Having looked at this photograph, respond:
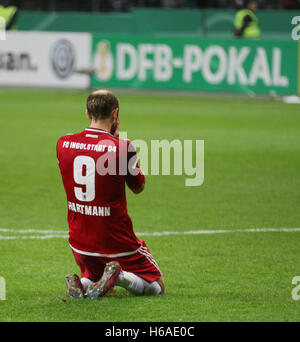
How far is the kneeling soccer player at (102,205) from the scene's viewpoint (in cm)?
644

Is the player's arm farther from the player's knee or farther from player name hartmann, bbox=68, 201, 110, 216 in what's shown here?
the player's knee

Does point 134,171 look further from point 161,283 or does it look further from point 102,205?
point 161,283

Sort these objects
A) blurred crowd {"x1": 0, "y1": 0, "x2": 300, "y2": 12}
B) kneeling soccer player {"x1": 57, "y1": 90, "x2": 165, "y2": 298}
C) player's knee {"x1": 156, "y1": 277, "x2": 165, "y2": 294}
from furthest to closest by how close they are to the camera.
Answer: blurred crowd {"x1": 0, "y1": 0, "x2": 300, "y2": 12}
player's knee {"x1": 156, "y1": 277, "x2": 165, "y2": 294}
kneeling soccer player {"x1": 57, "y1": 90, "x2": 165, "y2": 298}

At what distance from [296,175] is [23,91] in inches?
608

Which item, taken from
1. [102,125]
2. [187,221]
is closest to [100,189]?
[102,125]

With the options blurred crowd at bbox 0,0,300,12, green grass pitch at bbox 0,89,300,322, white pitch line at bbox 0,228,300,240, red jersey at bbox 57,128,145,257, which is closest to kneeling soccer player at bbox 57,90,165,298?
red jersey at bbox 57,128,145,257

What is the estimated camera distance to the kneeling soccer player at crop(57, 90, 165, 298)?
644 centimetres

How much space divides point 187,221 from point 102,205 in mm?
3360

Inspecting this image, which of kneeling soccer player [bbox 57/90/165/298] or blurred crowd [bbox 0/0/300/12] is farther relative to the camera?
→ blurred crowd [bbox 0/0/300/12]

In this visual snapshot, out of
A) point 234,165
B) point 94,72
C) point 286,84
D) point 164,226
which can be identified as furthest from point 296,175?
point 94,72

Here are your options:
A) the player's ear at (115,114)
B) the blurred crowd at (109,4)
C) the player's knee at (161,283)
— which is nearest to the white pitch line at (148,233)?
the player's knee at (161,283)

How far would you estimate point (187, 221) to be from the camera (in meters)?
9.78

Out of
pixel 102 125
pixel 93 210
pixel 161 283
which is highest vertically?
pixel 102 125

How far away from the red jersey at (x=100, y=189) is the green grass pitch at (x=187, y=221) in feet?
1.39
